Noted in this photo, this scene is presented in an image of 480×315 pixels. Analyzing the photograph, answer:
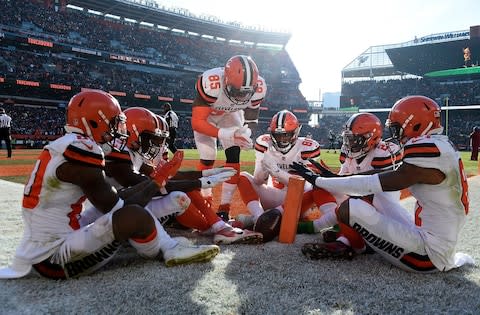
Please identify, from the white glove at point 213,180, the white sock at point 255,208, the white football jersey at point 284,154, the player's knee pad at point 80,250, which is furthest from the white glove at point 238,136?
the player's knee pad at point 80,250

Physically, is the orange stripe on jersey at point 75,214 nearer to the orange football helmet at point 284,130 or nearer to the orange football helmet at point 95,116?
the orange football helmet at point 95,116

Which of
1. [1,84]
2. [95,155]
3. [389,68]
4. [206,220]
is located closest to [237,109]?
[206,220]

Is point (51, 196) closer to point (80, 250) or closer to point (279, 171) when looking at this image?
point (80, 250)

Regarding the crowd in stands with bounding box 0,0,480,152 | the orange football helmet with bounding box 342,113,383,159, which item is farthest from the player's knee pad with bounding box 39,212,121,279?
the crowd in stands with bounding box 0,0,480,152

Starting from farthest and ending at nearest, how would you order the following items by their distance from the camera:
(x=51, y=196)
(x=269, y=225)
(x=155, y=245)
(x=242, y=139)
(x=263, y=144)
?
(x=263, y=144) < (x=242, y=139) < (x=269, y=225) < (x=155, y=245) < (x=51, y=196)

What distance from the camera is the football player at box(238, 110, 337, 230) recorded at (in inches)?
175

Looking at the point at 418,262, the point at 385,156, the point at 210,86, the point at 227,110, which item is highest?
the point at 210,86

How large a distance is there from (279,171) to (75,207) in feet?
7.61

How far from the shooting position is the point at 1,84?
25500 millimetres

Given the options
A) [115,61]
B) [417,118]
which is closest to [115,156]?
[417,118]

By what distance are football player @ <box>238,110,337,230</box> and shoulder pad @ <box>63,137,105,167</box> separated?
2166 millimetres

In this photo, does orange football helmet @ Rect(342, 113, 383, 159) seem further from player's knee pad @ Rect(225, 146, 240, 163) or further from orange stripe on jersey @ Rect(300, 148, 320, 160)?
player's knee pad @ Rect(225, 146, 240, 163)

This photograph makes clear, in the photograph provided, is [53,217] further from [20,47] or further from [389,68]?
[389,68]

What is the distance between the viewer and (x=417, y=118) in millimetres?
3076
